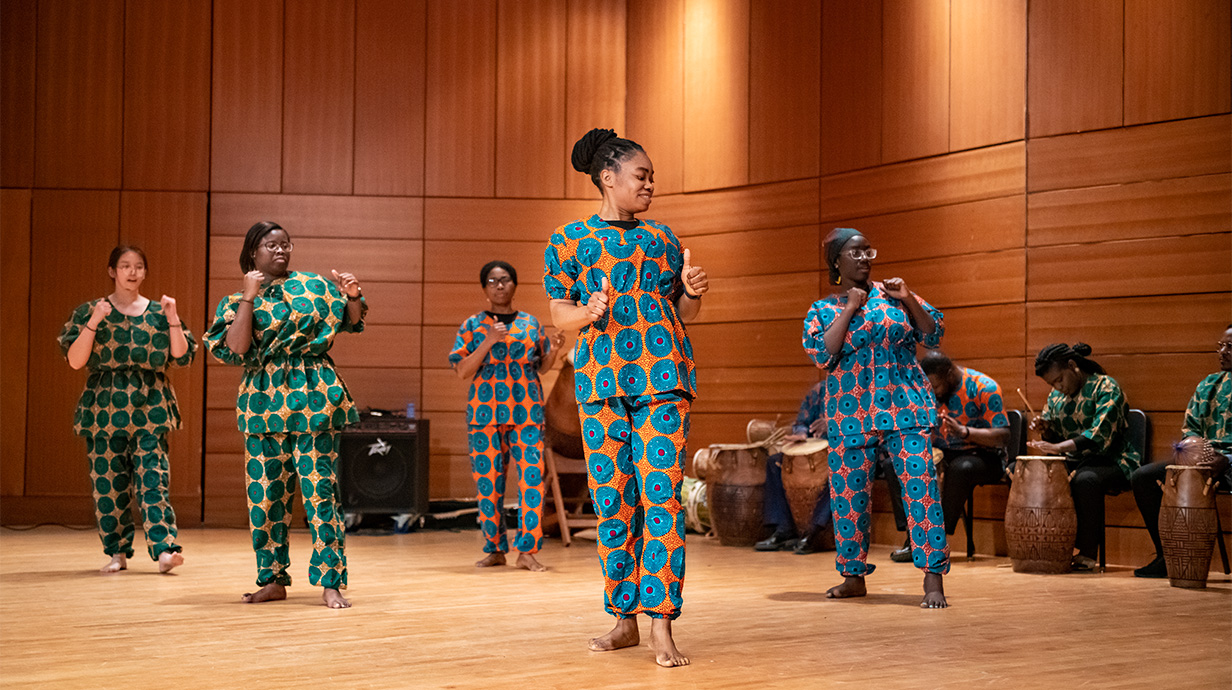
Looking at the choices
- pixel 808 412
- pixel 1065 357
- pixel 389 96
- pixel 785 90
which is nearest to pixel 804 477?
pixel 808 412

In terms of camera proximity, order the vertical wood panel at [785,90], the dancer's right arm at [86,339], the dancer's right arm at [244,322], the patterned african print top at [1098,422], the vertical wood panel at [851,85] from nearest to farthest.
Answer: the dancer's right arm at [244,322] < the dancer's right arm at [86,339] < the patterned african print top at [1098,422] < the vertical wood panel at [851,85] < the vertical wood panel at [785,90]

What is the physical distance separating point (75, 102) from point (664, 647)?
297 inches

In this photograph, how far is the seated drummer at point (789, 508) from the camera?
285 inches

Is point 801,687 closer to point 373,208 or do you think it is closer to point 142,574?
point 142,574

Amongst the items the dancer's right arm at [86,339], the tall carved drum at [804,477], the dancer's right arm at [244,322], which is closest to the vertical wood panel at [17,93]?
the dancer's right arm at [86,339]

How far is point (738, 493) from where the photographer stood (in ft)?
25.1

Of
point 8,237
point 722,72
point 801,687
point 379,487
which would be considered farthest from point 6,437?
point 801,687

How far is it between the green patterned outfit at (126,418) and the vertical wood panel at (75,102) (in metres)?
3.48

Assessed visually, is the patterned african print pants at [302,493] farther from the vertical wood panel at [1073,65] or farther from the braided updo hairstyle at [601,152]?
the vertical wood panel at [1073,65]

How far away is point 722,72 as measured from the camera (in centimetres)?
912

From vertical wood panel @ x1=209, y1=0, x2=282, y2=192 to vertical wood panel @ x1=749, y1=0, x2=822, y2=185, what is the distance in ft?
12.3

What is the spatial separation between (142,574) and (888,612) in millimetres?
3678

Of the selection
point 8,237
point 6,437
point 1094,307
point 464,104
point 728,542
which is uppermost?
point 464,104

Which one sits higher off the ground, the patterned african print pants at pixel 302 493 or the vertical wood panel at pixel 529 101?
the vertical wood panel at pixel 529 101
